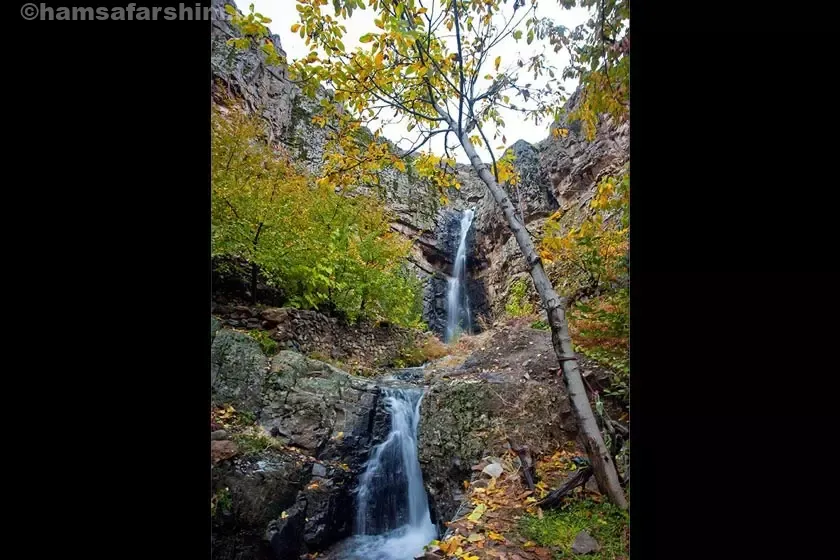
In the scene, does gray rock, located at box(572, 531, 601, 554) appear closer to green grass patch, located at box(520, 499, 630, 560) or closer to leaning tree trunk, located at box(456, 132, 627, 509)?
green grass patch, located at box(520, 499, 630, 560)

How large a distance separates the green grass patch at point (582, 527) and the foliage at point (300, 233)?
3698 millimetres

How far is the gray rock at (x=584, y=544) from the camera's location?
6.85 feet

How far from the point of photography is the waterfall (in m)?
14.0

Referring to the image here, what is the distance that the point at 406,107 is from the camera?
3104mm

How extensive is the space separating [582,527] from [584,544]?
0.47 feet

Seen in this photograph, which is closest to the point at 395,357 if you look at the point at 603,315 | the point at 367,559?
the point at 367,559

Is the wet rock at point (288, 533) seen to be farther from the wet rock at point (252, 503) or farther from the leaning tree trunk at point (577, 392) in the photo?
the leaning tree trunk at point (577, 392)

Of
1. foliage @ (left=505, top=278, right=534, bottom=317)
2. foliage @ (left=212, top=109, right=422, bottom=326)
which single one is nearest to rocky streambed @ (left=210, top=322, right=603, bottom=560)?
foliage @ (left=212, top=109, right=422, bottom=326)

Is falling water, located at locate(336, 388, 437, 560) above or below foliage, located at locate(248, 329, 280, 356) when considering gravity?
below

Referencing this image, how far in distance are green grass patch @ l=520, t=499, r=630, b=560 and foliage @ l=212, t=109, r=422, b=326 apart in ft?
12.1
